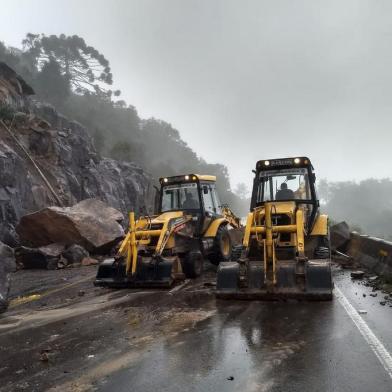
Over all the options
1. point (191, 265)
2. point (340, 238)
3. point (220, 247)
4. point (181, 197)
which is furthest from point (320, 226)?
point (340, 238)

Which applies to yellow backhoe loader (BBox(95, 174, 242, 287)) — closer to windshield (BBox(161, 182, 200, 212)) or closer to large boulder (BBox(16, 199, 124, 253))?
windshield (BBox(161, 182, 200, 212))

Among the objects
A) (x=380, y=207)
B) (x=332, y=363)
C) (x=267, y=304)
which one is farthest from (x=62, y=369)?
(x=380, y=207)

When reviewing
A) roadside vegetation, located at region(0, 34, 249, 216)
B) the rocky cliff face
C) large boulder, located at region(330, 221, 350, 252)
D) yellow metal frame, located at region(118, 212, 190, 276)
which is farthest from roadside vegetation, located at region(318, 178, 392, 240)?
yellow metal frame, located at region(118, 212, 190, 276)

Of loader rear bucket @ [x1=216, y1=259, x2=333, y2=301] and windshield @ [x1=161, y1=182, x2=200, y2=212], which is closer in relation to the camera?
loader rear bucket @ [x1=216, y1=259, x2=333, y2=301]

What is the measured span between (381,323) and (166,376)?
11.5ft

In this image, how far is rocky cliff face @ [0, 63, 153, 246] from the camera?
774 inches

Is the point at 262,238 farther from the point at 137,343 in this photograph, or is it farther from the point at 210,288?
the point at 137,343

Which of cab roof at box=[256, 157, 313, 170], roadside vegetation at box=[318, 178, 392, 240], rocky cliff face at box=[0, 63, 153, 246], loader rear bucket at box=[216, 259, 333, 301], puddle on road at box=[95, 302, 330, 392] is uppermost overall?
roadside vegetation at box=[318, 178, 392, 240]

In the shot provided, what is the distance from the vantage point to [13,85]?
97.3 feet

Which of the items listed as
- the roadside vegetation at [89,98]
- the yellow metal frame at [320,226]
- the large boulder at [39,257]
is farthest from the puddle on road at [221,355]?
the roadside vegetation at [89,98]

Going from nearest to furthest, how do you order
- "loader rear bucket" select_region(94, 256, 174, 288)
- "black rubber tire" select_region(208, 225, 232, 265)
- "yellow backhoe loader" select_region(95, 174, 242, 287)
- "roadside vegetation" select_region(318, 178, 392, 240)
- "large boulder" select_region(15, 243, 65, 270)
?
"loader rear bucket" select_region(94, 256, 174, 288)
"yellow backhoe loader" select_region(95, 174, 242, 287)
"black rubber tire" select_region(208, 225, 232, 265)
"large boulder" select_region(15, 243, 65, 270)
"roadside vegetation" select_region(318, 178, 392, 240)

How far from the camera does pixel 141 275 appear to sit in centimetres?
1000

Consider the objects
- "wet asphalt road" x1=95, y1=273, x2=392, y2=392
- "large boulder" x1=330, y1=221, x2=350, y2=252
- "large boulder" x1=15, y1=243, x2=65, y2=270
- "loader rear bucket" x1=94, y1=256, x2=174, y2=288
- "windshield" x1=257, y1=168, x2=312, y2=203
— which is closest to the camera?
"wet asphalt road" x1=95, y1=273, x2=392, y2=392

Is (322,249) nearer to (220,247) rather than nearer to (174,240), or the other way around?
(174,240)
